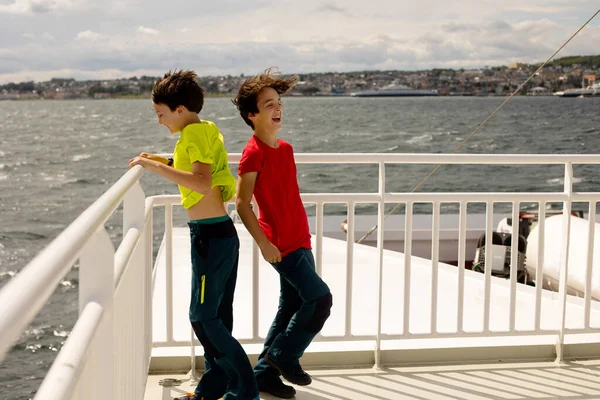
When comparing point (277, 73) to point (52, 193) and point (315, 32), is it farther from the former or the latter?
point (315, 32)

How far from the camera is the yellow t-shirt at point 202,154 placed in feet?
8.23

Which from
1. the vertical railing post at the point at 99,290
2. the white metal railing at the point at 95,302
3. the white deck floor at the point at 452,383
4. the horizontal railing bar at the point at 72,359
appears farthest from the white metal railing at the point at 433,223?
the horizontal railing bar at the point at 72,359

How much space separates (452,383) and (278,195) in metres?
1.19

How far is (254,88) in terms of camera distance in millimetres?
2785

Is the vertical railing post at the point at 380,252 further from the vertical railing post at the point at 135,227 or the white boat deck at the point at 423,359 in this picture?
the vertical railing post at the point at 135,227

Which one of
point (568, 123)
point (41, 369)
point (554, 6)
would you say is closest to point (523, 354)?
point (41, 369)

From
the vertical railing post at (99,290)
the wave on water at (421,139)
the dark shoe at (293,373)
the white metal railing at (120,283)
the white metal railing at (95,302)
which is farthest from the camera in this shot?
the wave on water at (421,139)

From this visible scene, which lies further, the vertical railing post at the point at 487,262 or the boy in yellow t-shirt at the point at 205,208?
the vertical railing post at the point at 487,262

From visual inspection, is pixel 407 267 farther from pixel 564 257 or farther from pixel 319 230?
pixel 564 257

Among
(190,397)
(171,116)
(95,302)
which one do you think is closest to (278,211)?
(171,116)

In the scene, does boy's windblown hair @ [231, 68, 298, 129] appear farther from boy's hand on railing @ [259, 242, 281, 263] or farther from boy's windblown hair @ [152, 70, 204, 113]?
boy's hand on railing @ [259, 242, 281, 263]

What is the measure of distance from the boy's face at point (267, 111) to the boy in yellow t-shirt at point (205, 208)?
198mm

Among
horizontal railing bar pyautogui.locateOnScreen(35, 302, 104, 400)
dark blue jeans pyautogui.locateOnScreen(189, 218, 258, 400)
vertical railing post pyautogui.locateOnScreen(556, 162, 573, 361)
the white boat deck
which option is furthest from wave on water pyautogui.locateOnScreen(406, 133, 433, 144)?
horizontal railing bar pyautogui.locateOnScreen(35, 302, 104, 400)

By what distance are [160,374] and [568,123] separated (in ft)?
204
